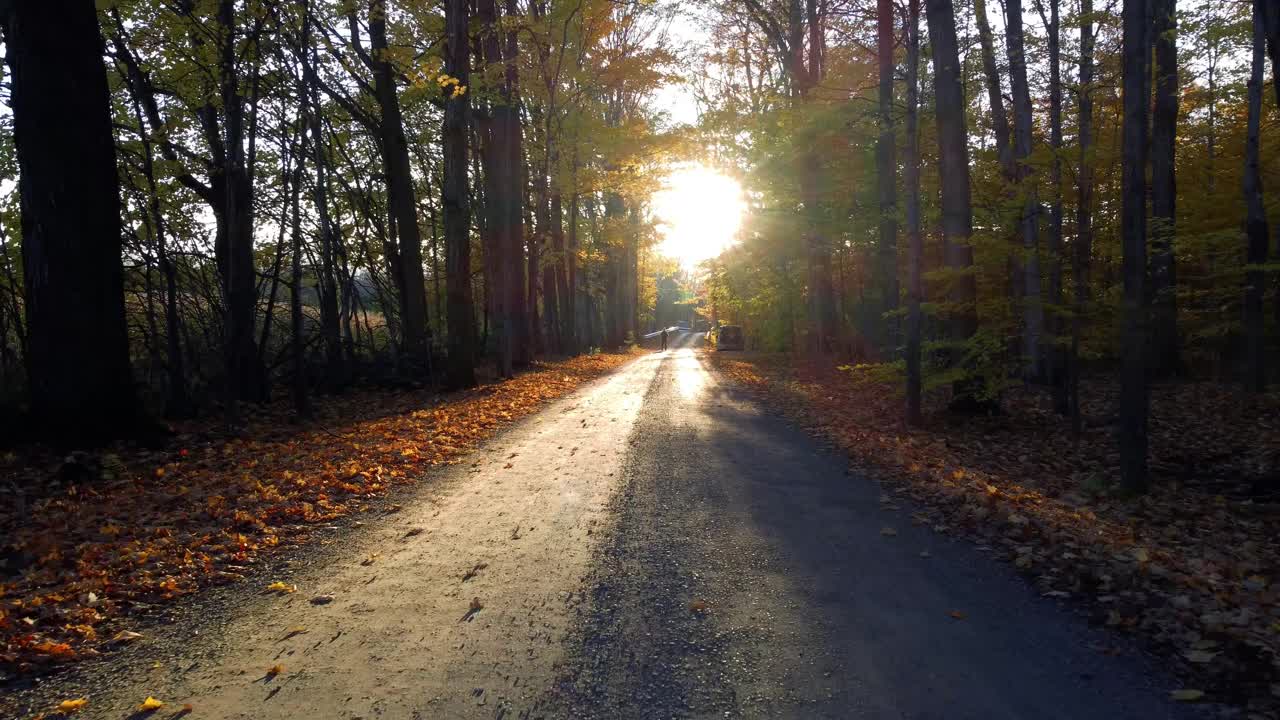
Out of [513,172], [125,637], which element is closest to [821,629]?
[125,637]

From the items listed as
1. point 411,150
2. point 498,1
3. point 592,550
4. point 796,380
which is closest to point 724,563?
point 592,550

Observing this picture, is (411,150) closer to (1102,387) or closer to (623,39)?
(623,39)

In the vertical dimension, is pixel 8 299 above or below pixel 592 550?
above

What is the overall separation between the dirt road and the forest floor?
1.13 feet

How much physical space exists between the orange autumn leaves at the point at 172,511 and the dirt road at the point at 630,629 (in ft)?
1.38

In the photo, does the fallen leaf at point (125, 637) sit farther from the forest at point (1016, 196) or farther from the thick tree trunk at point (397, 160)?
the thick tree trunk at point (397, 160)

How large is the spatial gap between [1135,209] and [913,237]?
3.61 m

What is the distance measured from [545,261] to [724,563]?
2513 cm

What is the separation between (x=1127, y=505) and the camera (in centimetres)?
726

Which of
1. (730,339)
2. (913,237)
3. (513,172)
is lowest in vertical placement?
(730,339)

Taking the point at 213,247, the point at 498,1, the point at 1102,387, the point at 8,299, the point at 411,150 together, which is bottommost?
the point at 1102,387

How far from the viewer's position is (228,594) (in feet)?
14.9

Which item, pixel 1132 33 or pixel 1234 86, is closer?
pixel 1132 33

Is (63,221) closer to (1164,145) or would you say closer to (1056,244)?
(1056,244)
